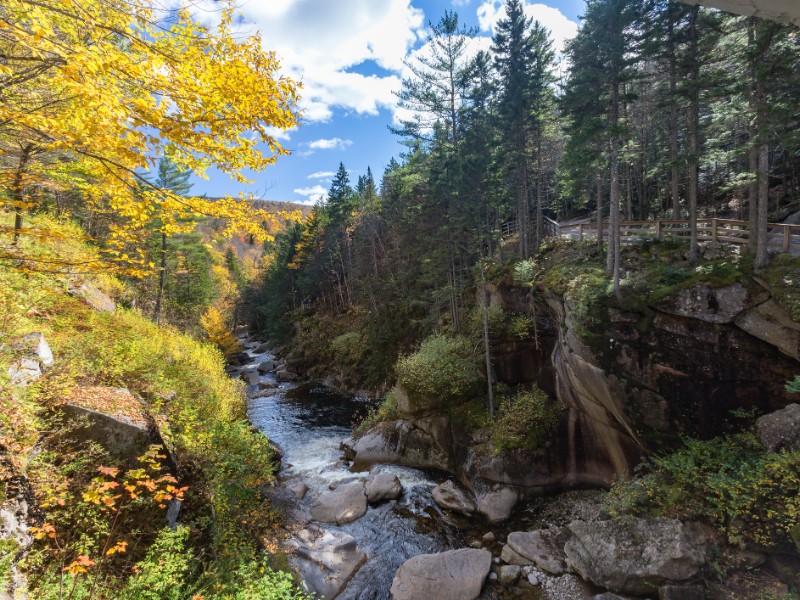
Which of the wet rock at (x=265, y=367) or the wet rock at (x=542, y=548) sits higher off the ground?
the wet rock at (x=542, y=548)

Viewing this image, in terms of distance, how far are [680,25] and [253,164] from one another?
20069mm

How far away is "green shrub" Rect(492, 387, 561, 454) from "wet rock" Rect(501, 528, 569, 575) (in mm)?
3125

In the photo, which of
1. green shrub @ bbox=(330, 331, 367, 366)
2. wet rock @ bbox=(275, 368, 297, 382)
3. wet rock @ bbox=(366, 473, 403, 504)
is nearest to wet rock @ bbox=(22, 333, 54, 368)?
wet rock @ bbox=(366, 473, 403, 504)

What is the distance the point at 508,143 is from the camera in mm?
23125

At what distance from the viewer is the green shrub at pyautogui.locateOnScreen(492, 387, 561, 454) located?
13664 millimetres

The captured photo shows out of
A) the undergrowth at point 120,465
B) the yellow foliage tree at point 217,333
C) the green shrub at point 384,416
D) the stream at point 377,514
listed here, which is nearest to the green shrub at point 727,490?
the stream at point 377,514

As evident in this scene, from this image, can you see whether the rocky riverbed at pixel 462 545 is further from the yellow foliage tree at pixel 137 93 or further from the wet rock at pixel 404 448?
the yellow foliage tree at pixel 137 93

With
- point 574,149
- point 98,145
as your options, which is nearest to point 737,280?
point 574,149

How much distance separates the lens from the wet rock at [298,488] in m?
13.6

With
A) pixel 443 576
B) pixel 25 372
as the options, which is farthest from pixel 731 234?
pixel 25 372

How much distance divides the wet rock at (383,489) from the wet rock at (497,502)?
10.3ft

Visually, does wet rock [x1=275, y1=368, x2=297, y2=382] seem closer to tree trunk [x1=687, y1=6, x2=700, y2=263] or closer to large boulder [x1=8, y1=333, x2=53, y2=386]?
large boulder [x1=8, y1=333, x2=53, y2=386]

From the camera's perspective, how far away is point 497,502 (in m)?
12.5

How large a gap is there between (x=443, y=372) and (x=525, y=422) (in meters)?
4.42
